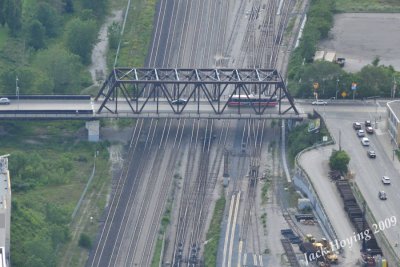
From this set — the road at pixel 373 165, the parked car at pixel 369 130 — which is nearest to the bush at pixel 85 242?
the road at pixel 373 165

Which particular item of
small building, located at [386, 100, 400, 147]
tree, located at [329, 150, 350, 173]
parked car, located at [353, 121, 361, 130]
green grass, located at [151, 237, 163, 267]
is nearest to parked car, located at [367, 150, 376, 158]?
small building, located at [386, 100, 400, 147]

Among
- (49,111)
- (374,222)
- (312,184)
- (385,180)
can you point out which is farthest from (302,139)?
(49,111)

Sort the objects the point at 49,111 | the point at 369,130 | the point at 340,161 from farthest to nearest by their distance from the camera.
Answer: the point at 49,111
the point at 369,130
the point at 340,161

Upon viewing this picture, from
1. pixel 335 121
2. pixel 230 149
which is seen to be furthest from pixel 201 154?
pixel 335 121

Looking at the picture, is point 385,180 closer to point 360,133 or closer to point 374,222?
point 374,222

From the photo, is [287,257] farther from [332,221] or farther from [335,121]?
[335,121]

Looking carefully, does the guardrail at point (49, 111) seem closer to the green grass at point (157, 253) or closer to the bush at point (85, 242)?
the green grass at point (157, 253)

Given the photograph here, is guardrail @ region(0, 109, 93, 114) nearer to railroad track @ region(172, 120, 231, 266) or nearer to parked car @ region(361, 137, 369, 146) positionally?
railroad track @ region(172, 120, 231, 266)
